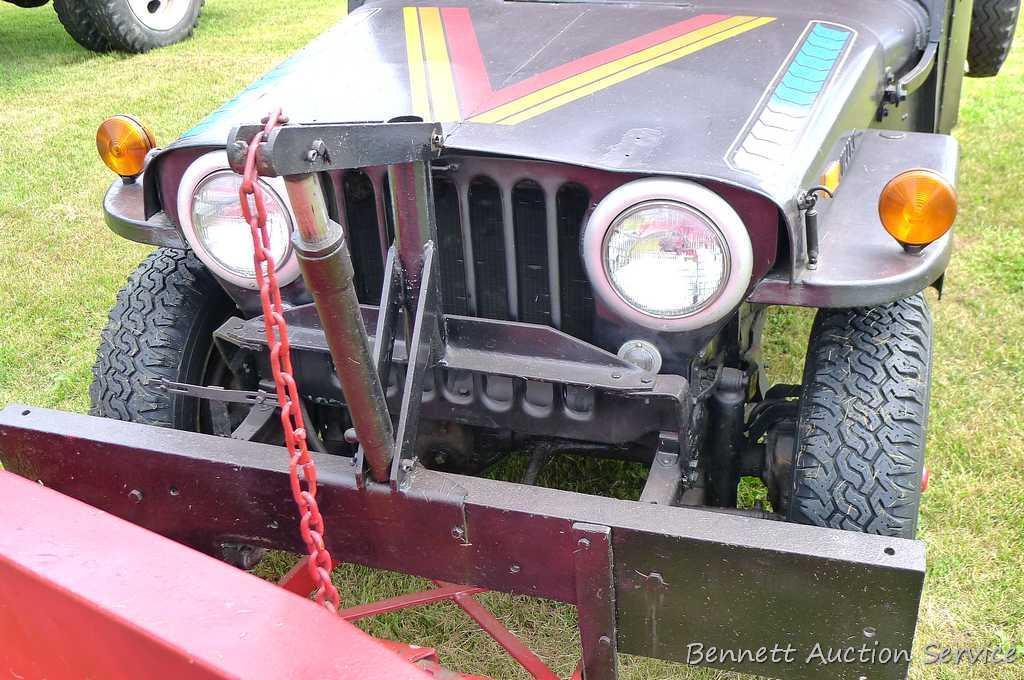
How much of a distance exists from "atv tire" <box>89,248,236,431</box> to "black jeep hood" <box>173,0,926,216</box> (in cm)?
48

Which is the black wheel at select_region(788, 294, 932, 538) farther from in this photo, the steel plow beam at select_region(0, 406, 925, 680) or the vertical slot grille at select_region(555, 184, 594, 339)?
the vertical slot grille at select_region(555, 184, 594, 339)

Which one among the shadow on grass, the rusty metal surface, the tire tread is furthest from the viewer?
the shadow on grass

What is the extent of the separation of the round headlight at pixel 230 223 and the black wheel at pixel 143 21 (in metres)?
7.50

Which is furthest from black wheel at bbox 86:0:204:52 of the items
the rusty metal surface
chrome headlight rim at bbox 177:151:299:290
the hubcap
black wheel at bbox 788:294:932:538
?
black wheel at bbox 788:294:932:538

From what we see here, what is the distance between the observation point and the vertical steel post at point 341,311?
1.35m

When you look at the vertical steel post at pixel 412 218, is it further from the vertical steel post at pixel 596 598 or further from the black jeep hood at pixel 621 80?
the vertical steel post at pixel 596 598

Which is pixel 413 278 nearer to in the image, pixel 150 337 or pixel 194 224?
pixel 194 224

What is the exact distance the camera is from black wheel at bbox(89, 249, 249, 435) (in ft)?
7.84

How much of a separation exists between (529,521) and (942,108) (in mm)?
2835

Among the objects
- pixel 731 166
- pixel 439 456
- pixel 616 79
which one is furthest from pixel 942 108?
pixel 439 456

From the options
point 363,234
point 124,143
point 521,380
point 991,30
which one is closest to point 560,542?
point 521,380

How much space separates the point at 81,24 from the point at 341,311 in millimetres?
8639

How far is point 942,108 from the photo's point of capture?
368 cm

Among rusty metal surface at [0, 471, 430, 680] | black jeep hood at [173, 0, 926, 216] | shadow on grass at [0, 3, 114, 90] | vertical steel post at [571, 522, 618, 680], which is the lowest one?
shadow on grass at [0, 3, 114, 90]
